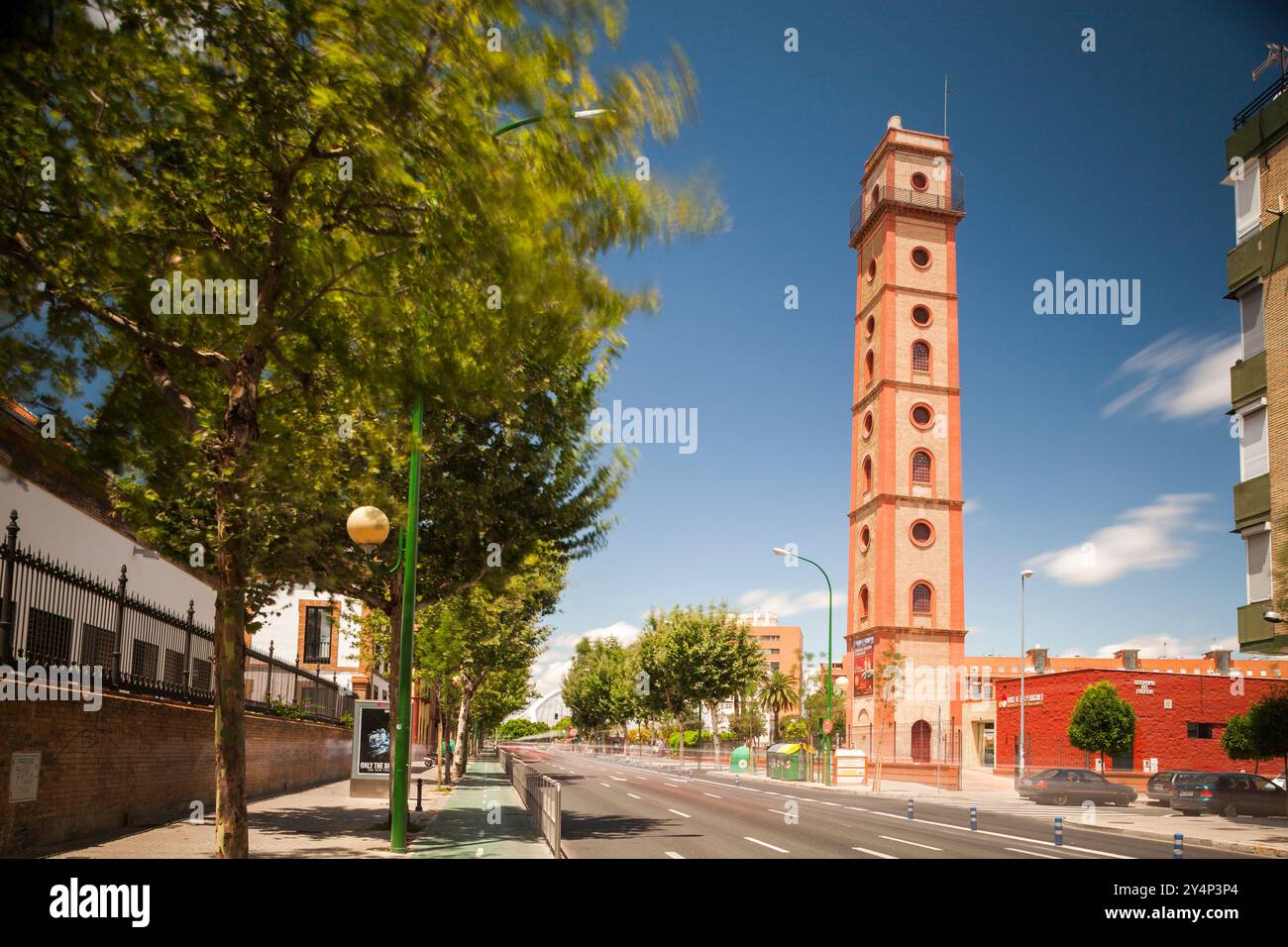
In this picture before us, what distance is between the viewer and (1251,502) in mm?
32781

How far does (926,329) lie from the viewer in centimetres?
6862

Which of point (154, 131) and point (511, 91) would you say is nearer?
point (511, 91)

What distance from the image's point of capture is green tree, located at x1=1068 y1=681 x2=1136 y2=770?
150 ft

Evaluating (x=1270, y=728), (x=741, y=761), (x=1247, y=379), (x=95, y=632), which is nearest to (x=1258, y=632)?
(x=1270, y=728)

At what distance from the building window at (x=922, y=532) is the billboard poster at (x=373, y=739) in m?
52.9

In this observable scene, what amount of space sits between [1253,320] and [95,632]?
35.6 metres

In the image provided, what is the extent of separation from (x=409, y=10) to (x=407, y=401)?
4618 mm

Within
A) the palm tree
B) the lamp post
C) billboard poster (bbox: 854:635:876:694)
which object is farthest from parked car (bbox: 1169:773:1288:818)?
the palm tree

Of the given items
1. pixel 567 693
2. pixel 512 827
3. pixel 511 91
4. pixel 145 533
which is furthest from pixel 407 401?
pixel 567 693

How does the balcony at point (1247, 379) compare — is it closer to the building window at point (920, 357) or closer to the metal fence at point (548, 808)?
the metal fence at point (548, 808)

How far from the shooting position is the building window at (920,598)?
6488cm

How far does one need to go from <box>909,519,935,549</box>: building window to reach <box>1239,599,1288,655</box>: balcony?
106 feet
